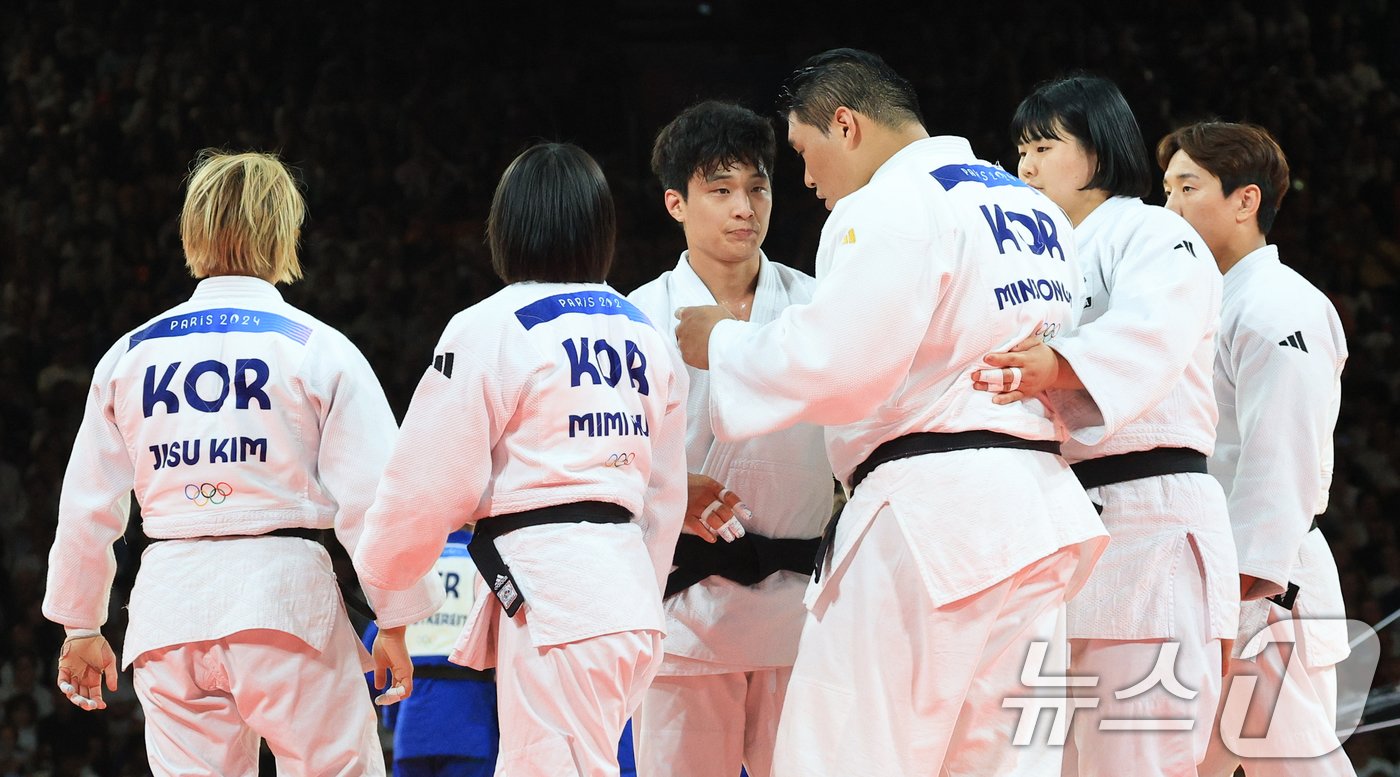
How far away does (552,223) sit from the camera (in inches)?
95.7

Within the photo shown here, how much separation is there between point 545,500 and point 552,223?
1.76ft

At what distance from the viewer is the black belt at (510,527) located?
7.37ft

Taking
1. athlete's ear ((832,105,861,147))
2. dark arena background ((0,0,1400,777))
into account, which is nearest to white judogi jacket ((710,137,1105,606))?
athlete's ear ((832,105,861,147))

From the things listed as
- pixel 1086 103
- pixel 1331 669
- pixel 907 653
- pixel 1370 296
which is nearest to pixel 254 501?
pixel 907 653

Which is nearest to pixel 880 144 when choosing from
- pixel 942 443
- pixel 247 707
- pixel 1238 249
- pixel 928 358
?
pixel 928 358

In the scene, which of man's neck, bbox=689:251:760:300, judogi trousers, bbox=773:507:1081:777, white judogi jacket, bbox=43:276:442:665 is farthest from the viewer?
man's neck, bbox=689:251:760:300

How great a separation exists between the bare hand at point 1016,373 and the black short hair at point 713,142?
3.47ft

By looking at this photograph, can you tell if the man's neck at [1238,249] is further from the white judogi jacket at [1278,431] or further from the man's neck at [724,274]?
the man's neck at [724,274]

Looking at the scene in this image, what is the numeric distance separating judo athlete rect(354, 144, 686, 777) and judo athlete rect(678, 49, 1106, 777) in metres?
0.22

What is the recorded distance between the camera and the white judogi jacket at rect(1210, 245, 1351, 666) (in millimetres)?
2846

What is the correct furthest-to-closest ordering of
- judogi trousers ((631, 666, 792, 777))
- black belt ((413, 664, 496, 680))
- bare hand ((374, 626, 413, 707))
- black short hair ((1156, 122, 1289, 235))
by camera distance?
1. black belt ((413, 664, 496, 680))
2. black short hair ((1156, 122, 1289, 235))
3. judogi trousers ((631, 666, 792, 777))
4. bare hand ((374, 626, 413, 707))

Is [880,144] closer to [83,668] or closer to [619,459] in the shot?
[619,459]

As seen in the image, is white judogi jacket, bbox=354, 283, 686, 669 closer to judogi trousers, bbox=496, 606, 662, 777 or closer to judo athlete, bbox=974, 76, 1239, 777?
judogi trousers, bbox=496, 606, 662, 777

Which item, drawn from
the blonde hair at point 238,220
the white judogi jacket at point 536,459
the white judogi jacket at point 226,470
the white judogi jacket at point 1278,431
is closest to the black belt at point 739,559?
the white judogi jacket at point 536,459
